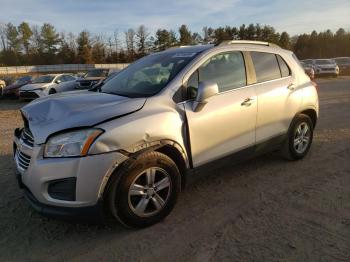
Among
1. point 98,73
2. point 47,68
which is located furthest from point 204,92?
point 47,68

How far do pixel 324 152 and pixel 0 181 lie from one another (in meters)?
5.03

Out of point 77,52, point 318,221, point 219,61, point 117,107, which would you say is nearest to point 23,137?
point 117,107

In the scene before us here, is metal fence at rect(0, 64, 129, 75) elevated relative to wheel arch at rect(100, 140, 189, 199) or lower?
elevated

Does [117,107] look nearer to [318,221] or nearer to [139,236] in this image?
[139,236]

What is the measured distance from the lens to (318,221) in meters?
3.45

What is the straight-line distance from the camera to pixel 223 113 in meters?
3.91

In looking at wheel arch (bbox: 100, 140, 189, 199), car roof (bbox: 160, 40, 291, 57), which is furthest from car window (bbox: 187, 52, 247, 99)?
wheel arch (bbox: 100, 140, 189, 199)

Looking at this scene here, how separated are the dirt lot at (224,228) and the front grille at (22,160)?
654 mm

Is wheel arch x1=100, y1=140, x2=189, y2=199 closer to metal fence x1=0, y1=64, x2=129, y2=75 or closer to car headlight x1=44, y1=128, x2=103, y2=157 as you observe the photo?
car headlight x1=44, y1=128, x2=103, y2=157

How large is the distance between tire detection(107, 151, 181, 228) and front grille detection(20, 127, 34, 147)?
0.88 m

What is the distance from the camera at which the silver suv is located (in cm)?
303

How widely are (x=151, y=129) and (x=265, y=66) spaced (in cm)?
220

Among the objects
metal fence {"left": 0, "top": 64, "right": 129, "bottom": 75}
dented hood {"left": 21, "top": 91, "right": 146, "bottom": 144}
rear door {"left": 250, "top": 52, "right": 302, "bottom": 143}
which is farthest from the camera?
metal fence {"left": 0, "top": 64, "right": 129, "bottom": 75}

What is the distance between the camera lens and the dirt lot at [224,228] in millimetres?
3002
